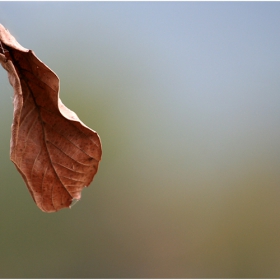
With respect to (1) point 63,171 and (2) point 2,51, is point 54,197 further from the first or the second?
(2) point 2,51

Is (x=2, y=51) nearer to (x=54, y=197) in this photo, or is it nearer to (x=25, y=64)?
(x=25, y=64)

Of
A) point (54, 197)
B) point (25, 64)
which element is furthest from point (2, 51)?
point (54, 197)

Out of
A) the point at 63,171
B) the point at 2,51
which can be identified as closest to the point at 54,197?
the point at 63,171
